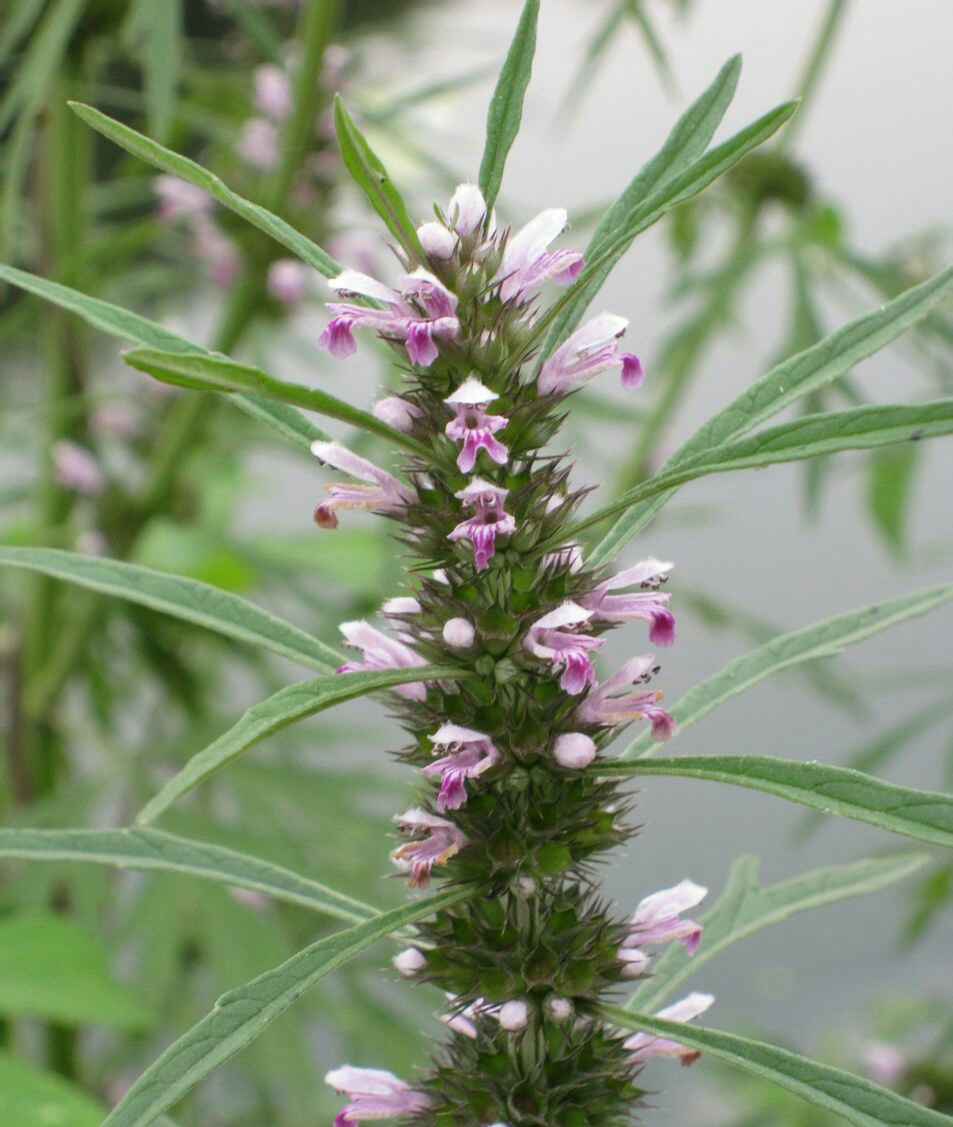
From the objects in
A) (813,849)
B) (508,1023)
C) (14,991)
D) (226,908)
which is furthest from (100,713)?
(813,849)

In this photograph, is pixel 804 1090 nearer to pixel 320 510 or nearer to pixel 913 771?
pixel 320 510

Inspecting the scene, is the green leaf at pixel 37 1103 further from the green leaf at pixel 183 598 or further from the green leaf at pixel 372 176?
the green leaf at pixel 372 176

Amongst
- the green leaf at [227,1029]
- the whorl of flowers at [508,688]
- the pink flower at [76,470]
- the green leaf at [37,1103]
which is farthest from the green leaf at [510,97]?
the pink flower at [76,470]

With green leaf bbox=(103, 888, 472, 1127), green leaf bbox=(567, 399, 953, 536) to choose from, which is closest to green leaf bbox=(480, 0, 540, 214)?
green leaf bbox=(567, 399, 953, 536)

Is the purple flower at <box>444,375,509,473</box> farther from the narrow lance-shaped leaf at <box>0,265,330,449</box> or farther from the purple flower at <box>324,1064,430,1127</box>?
the purple flower at <box>324,1064,430,1127</box>

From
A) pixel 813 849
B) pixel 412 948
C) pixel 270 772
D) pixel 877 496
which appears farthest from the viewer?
pixel 813 849

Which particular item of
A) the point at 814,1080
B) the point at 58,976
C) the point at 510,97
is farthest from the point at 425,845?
the point at 58,976
